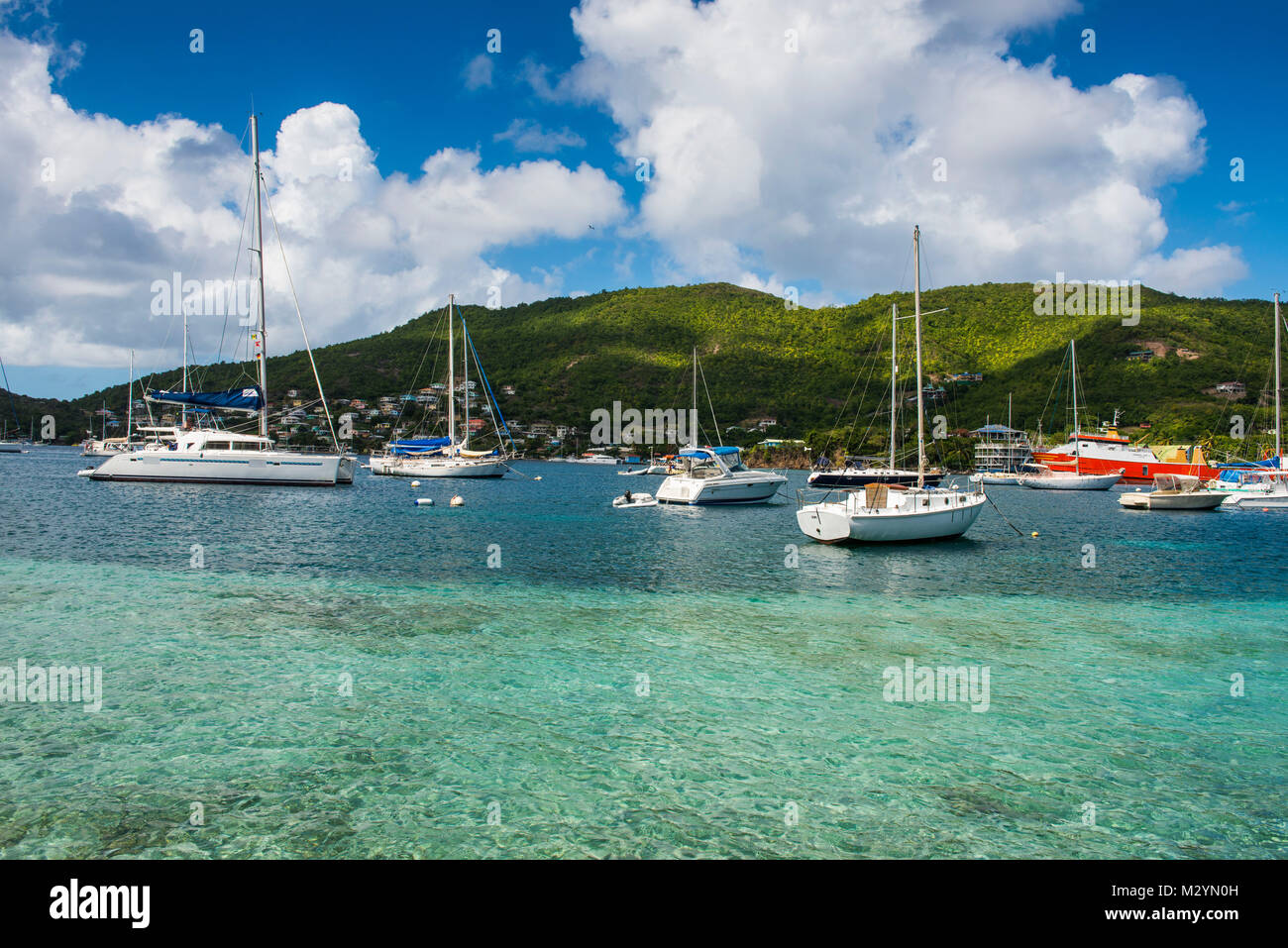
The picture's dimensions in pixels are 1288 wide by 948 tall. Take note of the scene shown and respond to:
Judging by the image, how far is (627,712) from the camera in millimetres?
8797

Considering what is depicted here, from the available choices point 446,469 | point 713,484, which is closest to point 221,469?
point 446,469

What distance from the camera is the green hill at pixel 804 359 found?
335ft

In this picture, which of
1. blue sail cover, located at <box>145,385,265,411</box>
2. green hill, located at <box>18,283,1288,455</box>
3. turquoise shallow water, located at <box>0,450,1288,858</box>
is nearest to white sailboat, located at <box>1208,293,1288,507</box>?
turquoise shallow water, located at <box>0,450,1288,858</box>

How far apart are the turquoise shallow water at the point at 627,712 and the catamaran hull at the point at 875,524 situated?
134 inches

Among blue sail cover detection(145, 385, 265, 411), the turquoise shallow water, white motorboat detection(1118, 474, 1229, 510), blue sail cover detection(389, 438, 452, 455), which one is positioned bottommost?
the turquoise shallow water

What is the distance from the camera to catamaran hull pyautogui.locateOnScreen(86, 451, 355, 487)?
1688 inches

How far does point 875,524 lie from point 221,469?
37152 mm

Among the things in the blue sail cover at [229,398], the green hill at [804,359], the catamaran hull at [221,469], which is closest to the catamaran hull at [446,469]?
the catamaran hull at [221,469]

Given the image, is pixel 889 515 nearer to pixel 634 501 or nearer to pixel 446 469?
pixel 634 501

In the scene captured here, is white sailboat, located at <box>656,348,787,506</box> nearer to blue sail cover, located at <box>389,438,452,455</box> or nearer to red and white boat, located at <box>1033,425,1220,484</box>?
blue sail cover, located at <box>389,438,452,455</box>

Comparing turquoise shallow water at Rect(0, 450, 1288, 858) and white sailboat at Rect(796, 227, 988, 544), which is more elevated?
white sailboat at Rect(796, 227, 988, 544)

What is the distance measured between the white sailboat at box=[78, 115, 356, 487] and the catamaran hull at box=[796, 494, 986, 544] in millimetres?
30894
